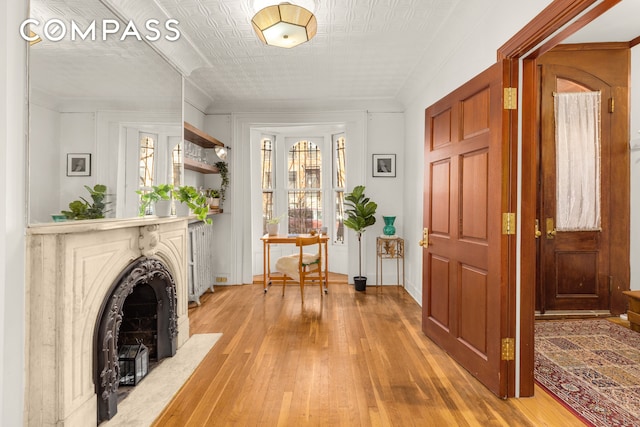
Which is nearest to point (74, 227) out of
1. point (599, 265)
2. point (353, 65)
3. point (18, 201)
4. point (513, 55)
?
point (18, 201)

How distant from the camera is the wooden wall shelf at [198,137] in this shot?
379cm

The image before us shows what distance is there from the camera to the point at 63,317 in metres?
1.61

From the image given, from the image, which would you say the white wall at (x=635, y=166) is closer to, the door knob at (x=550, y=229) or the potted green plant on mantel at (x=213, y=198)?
the door knob at (x=550, y=229)

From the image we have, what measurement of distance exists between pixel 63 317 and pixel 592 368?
339 centimetres

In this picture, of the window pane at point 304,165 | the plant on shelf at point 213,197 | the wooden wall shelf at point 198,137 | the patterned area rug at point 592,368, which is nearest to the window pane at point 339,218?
the window pane at point 304,165

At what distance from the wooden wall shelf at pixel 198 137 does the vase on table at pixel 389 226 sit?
257 cm

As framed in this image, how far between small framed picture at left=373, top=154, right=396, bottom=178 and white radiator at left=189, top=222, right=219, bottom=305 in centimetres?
260

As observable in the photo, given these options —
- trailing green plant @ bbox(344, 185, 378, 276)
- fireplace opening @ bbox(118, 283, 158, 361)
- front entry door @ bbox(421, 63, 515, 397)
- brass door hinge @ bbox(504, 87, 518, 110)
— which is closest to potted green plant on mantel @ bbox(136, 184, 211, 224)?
fireplace opening @ bbox(118, 283, 158, 361)

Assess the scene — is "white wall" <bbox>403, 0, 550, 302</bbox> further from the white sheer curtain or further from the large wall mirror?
the large wall mirror

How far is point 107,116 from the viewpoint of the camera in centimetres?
199

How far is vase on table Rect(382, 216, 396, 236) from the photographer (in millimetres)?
4836

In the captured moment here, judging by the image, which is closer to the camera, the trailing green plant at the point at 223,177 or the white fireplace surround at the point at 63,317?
the white fireplace surround at the point at 63,317

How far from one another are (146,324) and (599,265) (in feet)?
14.8

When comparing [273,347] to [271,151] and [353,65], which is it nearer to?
[353,65]
